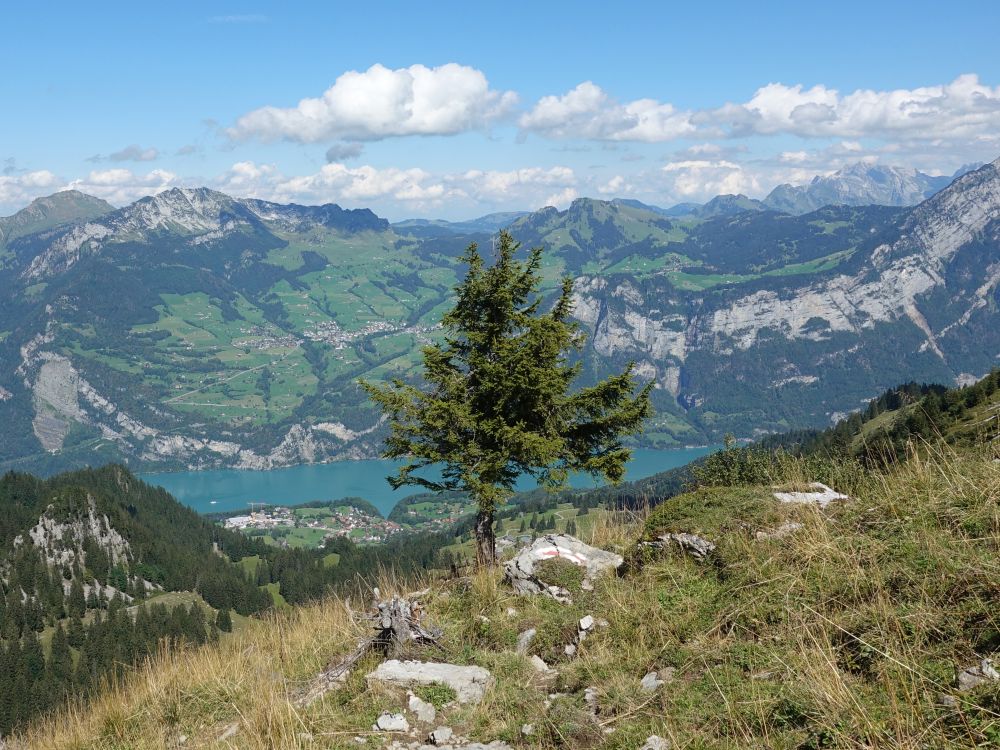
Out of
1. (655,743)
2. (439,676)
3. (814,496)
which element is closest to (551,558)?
(439,676)

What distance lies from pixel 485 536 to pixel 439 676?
8.49 metres

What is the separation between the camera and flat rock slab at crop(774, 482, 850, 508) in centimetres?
1115

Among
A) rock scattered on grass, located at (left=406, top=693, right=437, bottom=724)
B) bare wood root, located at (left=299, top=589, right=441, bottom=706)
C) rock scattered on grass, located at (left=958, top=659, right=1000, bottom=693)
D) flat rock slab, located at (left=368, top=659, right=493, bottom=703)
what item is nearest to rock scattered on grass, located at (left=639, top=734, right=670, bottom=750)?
rock scattered on grass, located at (left=958, top=659, right=1000, bottom=693)

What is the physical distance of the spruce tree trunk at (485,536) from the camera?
16.1m

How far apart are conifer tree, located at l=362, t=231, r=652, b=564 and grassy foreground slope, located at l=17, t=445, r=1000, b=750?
5810 mm

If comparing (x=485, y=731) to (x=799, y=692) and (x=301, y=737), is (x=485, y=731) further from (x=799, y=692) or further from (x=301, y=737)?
(x=799, y=692)

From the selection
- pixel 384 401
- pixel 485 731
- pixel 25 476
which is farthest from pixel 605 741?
pixel 25 476

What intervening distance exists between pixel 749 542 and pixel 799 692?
426 cm

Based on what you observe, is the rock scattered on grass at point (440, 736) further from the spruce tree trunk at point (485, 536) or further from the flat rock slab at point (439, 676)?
the spruce tree trunk at point (485, 536)

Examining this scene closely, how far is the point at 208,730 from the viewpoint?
8.92m

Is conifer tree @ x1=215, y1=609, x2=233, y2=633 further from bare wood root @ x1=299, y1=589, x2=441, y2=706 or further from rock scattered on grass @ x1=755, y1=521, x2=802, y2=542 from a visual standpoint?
rock scattered on grass @ x1=755, y1=521, x2=802, y2=542

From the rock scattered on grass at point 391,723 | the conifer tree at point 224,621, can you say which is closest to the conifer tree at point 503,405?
the rock scattered on grass at point 391,723

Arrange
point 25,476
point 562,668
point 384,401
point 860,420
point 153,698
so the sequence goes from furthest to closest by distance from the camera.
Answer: point 25,476 < point 860,420 < point 384,401 < point 153,698 < point 562,668

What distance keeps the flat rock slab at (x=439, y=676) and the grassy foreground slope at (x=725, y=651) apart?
0.28m
